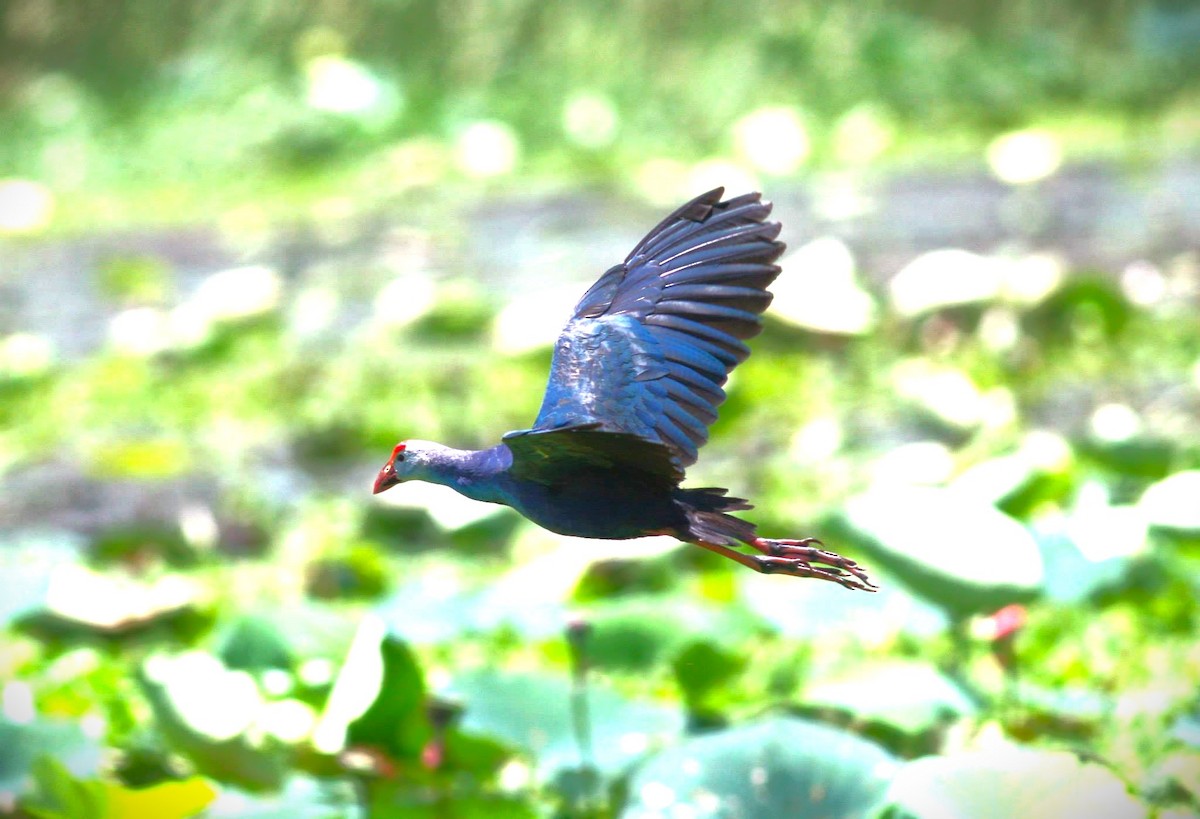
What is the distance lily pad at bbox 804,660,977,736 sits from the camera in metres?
1.52

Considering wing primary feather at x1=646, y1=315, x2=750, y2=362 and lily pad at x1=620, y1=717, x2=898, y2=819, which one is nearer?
wing primary feather at x1=646, y1=315, x2=750, y2=362

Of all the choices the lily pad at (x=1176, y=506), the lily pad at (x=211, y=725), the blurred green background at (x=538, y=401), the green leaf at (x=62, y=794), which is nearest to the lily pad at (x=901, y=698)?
the blurred green background at (x=538, y=401)

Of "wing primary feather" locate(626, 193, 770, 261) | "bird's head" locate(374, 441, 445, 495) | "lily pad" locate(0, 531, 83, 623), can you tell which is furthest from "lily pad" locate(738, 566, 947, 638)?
"bird's head" locate(374, 441, 445, 495)

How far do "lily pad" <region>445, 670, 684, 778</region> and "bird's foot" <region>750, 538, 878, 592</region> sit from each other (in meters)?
0.93

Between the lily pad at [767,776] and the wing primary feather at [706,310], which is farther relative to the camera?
the lily pad at [767,776]

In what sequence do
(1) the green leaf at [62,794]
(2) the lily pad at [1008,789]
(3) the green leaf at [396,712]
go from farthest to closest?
1. (3) the green leaf at [396,712]
2. (1) the green leaf at [62,794]
3. (2) the lily pad at [1008,789]

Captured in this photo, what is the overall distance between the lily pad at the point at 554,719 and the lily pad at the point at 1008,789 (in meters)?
0.44

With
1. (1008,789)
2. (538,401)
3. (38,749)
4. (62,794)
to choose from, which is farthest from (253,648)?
(538,401)

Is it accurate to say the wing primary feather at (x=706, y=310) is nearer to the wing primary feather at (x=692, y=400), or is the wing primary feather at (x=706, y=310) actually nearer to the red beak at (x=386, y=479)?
the wing primary feather at (x=692, y=400)

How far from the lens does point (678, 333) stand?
0.76m

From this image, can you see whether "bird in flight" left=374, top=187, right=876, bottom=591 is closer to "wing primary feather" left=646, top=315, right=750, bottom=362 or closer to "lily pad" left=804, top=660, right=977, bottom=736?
"wing primary feather" left=646, top=315, right=750, bottom=362

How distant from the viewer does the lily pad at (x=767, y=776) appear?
4.36 ft

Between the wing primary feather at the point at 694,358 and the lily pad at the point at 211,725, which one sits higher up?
the lily pad at the point at 211,725

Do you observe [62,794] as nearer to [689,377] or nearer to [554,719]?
[554,719]
